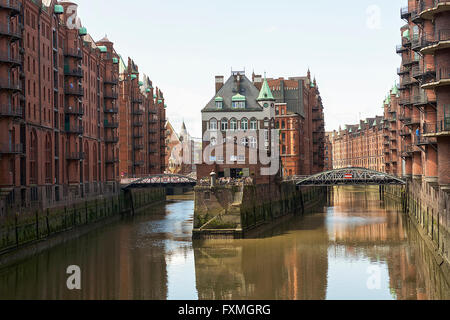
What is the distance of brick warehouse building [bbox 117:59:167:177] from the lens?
104 m

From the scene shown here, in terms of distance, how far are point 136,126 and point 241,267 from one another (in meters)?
72.5

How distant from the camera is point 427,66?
167 feet

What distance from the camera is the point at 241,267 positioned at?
1641 inches

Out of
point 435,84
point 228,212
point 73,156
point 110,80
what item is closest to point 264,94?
point 110,80

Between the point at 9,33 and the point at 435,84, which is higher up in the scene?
the point at 9,33

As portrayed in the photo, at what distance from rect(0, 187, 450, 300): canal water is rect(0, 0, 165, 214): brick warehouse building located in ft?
24.1

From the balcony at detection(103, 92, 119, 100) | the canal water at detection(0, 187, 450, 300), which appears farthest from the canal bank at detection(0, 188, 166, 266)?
the balcony at detection(103, 92, 119, 100)

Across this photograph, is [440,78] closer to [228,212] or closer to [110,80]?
[228,212]

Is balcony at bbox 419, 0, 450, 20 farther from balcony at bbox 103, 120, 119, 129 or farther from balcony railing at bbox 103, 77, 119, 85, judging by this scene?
balcony at bbox 103, 120, 119, 129

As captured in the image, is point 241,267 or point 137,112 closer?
point 241,267

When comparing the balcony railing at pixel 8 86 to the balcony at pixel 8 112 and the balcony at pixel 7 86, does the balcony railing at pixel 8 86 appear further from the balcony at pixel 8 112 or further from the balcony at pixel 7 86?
the balcony at pixel 8 112
